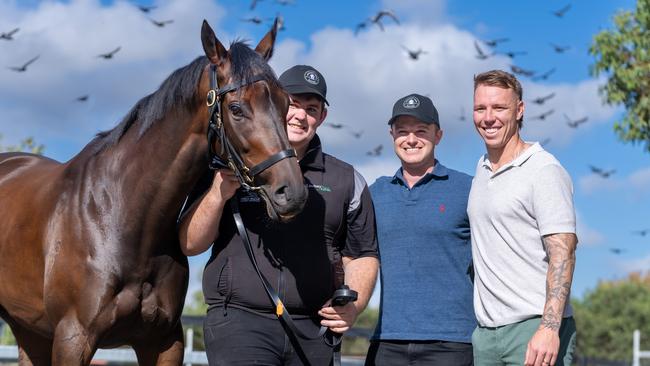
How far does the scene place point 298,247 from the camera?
412 cm

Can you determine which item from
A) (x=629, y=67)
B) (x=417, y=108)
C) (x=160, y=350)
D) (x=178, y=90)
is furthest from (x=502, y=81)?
(x=629, y=67)

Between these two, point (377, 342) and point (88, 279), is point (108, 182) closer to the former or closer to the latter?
point (88, 279)

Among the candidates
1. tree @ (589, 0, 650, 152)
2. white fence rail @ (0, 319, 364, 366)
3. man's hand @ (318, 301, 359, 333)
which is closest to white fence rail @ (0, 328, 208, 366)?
white fence rail @ (0, 319, 364, 366)

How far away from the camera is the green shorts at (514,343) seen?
383cm

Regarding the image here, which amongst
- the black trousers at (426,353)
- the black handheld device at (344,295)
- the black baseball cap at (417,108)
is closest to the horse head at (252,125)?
the black handheld device at (344,295)

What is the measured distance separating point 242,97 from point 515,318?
1.59 meters

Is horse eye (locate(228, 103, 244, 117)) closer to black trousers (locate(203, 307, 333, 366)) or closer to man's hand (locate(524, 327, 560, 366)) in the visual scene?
black trousers (locate(203, 307, 333, 366))

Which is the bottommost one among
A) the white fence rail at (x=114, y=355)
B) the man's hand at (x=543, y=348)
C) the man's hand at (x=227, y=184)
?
the white fence rail at (x=114, y=355)

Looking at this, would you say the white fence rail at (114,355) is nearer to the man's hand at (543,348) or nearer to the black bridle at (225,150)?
the black bridle at (225,150)

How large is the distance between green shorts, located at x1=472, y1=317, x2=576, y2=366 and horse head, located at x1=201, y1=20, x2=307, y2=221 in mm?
1134

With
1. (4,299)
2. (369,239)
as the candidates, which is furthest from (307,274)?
(4,299)

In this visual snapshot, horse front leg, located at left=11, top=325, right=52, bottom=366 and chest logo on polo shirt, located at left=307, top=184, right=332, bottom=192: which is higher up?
chest logo on polo shirt, located at left=307, top=184, right=332, bottom=192

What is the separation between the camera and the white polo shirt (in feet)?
12.3

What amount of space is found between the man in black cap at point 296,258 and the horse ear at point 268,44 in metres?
0.17
